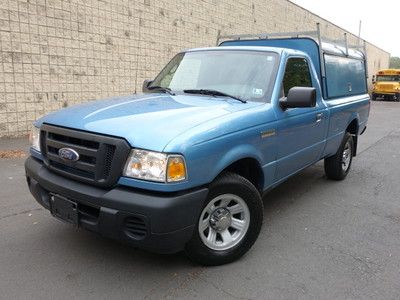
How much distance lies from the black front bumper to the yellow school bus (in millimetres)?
29660

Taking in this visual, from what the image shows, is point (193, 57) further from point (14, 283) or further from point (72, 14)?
point (72, 14)

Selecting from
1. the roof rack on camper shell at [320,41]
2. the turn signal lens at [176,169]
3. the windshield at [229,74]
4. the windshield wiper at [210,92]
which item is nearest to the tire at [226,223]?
the turn signal lens at [176,169]

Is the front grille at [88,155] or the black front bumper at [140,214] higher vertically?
the front grille at [88,155]

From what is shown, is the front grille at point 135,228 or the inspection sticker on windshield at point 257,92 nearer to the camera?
the front grille at point 135,228

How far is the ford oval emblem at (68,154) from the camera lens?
9.90ft

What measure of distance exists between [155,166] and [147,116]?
57 cm

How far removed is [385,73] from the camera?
29844mm

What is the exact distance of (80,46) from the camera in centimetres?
919

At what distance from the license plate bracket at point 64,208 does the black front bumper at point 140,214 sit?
0.04 metres

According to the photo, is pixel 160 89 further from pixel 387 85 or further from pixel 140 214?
pixel 387 85

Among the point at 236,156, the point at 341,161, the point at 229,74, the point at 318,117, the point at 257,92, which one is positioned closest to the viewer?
the point at 236,156

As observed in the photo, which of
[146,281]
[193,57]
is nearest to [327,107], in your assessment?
[193,57]

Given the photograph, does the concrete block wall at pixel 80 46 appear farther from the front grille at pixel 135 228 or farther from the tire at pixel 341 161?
the front grille at pixel 135 228

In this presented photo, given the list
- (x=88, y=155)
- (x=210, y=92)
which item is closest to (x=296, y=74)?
(x=210, y=92)
